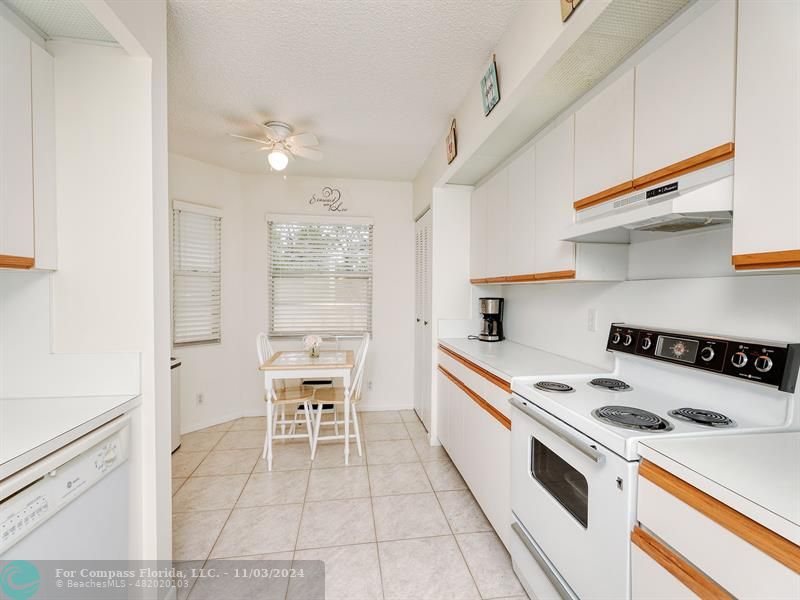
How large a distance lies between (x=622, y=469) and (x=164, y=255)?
1.86 meters

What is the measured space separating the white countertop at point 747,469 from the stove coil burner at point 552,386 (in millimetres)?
512

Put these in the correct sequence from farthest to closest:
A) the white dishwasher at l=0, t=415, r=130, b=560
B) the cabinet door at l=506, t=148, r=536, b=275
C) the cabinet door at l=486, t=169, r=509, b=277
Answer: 1. the cabinet door at l=486, t=169, r=509, b=277
2. the cabinet door at l=506, t=148, r=536, b=275
3. the white dishwasher at l=0, t=415, r=130, b=560

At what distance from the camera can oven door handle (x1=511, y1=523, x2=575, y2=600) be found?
1232 millimetres

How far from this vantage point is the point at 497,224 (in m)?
2.49

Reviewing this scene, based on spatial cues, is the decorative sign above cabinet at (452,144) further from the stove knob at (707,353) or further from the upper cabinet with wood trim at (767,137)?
the stove knob at (707,353)

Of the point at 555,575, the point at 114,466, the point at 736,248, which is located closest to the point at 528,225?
the point at 736,248

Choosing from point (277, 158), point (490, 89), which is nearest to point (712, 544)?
point (490, 89)

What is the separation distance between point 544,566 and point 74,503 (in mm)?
1652

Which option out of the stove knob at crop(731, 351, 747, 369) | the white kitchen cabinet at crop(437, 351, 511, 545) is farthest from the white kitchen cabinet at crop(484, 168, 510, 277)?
the stove knob at crop(731, 351, 747, 369)

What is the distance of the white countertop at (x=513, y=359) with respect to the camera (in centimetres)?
179

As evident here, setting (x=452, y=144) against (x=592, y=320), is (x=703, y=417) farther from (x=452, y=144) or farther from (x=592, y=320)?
(x=452, y=144)

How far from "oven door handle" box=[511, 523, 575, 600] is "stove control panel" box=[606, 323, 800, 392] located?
36.4 inches

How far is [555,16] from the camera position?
1.32m

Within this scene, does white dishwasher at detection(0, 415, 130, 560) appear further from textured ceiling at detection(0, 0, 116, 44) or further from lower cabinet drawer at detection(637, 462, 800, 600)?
lower cabinet drawer at detection(637, 462, 800, 600)
